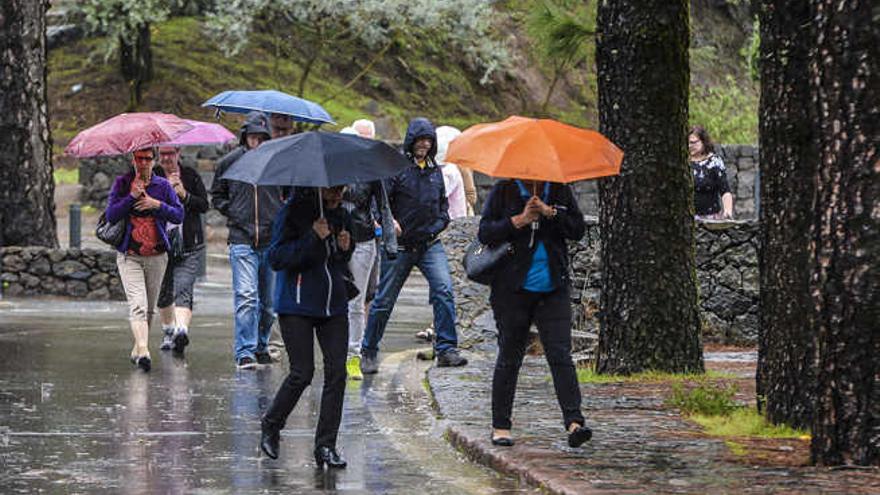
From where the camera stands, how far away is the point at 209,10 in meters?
34.5

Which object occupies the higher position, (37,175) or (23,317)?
(37,175)

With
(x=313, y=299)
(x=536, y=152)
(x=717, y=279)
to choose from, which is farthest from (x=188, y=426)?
(x=717, y=279)

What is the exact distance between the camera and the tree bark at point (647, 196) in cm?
1183

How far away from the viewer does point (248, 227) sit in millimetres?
13141

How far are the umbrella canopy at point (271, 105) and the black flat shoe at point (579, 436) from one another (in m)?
4.84

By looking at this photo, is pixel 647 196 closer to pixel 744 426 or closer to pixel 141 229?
pixel 744 426

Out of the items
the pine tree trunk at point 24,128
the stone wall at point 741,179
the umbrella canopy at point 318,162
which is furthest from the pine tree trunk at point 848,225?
the stone wall at point 741,179

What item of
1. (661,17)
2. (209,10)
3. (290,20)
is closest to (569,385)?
(661,17)

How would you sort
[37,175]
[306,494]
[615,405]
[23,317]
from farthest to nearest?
1. [37,175]
2. [23,317]
3. [615,405]
4. [306,494]

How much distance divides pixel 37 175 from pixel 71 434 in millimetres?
10516

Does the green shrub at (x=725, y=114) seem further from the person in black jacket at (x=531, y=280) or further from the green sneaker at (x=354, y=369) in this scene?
the person in black jacket at (x=531, y=280)

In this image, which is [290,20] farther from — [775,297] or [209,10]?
[775,297]

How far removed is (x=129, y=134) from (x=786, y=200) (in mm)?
5597

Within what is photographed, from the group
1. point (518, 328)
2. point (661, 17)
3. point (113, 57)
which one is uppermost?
point (113, 57)
